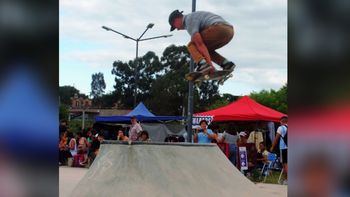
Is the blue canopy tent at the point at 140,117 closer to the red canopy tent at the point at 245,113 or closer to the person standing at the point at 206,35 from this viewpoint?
the red canopy tent at the point at 245,113

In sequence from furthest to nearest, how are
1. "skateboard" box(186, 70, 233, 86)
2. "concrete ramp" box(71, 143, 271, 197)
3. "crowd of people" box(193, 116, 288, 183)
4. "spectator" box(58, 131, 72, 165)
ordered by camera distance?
"spectator" box(58, 131, 72, 165) → "crowd of people" box(193, 116, 288, 183) → "skateboard" box(186, 70, 233, 86) → "concrete ramp" box(71, 143, 271, 197)

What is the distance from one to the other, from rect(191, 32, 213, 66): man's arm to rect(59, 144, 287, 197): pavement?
14.3ft

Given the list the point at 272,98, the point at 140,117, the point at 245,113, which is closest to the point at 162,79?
the point at 140,117

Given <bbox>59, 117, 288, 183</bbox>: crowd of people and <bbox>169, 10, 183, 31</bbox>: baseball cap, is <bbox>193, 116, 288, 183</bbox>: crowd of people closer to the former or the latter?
<bbox>59, 117, 288, 183</bbox>: crowd of people

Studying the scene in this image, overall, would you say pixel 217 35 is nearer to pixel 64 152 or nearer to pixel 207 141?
pixel 207 141

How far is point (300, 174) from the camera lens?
1.31m

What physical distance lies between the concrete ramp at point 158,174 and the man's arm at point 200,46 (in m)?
4.37

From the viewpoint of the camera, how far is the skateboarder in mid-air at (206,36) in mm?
10070

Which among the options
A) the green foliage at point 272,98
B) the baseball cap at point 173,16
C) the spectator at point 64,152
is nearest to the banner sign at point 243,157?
the baseball cap at point 173,16

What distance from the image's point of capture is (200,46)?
1014 centimetres

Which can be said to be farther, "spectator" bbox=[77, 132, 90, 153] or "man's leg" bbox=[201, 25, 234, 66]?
"spectator" bbox=[77, 132, 90, 153]

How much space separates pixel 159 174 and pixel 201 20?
17.8 ft

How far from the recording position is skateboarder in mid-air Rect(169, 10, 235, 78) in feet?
33.0

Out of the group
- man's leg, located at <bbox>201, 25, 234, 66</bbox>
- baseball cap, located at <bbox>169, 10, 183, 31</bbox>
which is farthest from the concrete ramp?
baseball cap, located at <bbox>169, 10, 183, 31</bbox>
